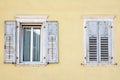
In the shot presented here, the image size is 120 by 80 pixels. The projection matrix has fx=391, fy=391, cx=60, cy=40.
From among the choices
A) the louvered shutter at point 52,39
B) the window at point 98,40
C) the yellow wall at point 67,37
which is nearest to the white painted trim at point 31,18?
the yellow wall at point 67,37

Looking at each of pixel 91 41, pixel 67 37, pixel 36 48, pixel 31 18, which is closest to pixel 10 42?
pixel 36 48

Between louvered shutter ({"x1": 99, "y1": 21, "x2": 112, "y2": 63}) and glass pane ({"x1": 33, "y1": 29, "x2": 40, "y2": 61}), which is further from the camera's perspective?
glass pane ({"x1": 33, "y1": 29, "x2": 40, "y2": 61})

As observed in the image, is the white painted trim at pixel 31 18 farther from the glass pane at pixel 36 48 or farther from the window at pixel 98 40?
the window at pixel 98 40

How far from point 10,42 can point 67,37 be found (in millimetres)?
1951

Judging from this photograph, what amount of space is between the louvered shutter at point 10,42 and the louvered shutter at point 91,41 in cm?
252

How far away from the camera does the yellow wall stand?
13258 millimetres

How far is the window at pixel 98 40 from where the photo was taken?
43.7 ft

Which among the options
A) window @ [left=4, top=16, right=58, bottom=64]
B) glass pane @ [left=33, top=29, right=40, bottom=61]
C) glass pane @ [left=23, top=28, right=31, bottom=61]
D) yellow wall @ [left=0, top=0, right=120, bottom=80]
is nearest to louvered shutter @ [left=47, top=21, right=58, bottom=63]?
window @ [left=4, top=16, right=58, bottom=64]

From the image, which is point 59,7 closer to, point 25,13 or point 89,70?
point 25,13

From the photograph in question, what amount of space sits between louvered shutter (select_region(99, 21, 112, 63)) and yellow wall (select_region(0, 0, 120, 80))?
0.67 ft

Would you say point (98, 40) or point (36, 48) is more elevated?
point (98, 40)

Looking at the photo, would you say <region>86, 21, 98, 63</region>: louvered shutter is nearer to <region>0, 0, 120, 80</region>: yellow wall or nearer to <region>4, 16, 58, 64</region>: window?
<region>0, 0, 120, 80</region>: yellow wall

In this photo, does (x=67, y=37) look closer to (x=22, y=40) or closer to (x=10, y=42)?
(x=22, y=40)

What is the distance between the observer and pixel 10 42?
43.7 feet
